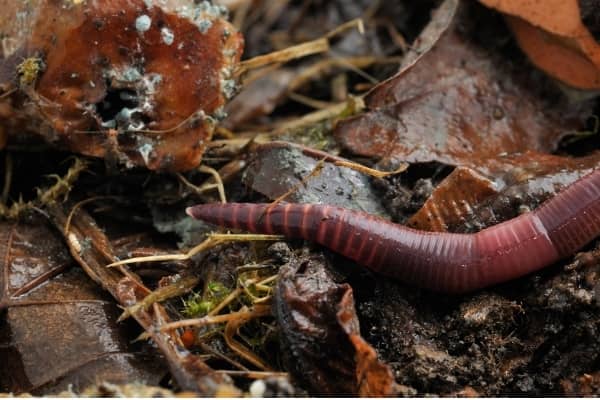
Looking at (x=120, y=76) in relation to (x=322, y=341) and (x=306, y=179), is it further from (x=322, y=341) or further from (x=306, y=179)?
(x=322, y=341)

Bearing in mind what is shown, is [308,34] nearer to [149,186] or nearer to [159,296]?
[149,186]

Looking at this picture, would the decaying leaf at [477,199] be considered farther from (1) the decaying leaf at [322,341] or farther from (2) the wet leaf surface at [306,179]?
(1) the decaying leaf at [322,341]

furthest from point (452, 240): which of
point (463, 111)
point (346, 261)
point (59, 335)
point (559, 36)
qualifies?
point (59, 335)

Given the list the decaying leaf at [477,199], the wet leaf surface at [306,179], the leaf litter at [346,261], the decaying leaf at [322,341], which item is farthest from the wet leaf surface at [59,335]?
the decaying leaf at [477,199]

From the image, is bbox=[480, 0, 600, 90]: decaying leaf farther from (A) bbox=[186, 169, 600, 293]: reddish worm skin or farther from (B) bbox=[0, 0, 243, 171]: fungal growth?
(B) bbox=[0, 0, 243, 171]: fungal growth

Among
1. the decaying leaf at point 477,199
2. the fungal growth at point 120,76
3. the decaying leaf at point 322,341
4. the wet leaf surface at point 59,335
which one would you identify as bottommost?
the wet leaf surface at point 59,335

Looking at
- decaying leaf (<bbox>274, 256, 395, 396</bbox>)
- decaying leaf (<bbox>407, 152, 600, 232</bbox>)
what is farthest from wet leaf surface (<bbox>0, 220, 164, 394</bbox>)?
decaying leaf (<bbox>407, 152, 600, 232</bbox>)

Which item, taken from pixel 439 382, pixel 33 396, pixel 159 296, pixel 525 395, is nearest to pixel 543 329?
pixel 525 395
